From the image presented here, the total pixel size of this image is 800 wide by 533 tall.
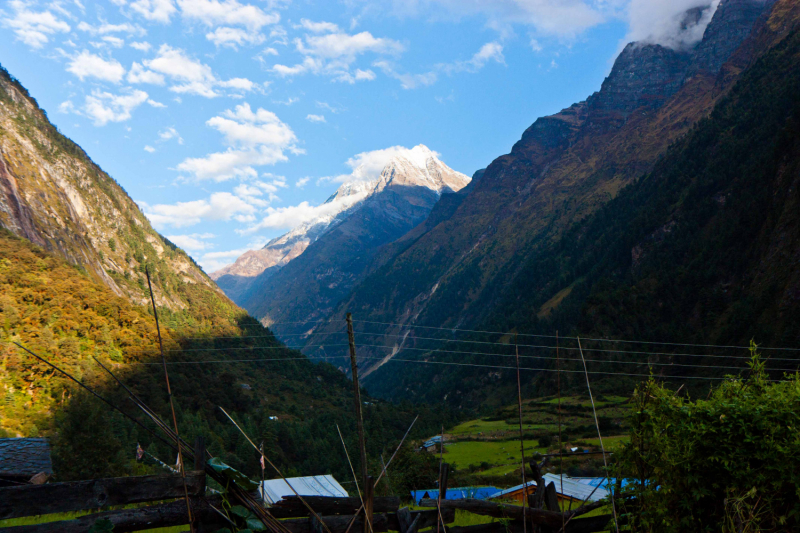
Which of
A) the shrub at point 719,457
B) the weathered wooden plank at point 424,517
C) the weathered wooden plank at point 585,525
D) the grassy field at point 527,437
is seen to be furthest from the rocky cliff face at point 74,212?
the shrub at point 719,457

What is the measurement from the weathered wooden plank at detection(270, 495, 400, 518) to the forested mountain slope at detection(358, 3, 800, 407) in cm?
6020

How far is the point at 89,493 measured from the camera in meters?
5.10

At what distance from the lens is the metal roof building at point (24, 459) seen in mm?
10484

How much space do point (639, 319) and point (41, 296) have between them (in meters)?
128

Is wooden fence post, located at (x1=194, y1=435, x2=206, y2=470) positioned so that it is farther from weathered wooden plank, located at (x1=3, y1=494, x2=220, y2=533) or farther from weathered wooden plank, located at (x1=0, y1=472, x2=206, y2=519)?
weathered wooden plank, located at (x1=3, y1=494, x2=220, y2=533)

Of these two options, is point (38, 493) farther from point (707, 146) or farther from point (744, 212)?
point (707, 146)

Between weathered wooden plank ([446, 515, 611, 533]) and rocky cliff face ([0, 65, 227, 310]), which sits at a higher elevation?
rocky cliff face ([0, 65, 227, 310])

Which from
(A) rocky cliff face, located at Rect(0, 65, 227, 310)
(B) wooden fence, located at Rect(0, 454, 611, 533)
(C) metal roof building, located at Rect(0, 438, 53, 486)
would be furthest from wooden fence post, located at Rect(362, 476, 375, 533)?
(A) rocky cliff face, located at Rect(0, 65, 227, 310)

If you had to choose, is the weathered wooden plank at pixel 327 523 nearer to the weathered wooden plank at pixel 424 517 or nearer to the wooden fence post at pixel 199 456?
the weathered wooden plank at pixel 424 517

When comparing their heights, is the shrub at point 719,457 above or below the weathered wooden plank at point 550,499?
above

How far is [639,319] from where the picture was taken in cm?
12350

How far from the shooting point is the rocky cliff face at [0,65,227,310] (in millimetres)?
89375

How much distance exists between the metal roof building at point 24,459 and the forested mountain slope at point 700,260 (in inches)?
2306

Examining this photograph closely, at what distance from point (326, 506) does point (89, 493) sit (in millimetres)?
2832
